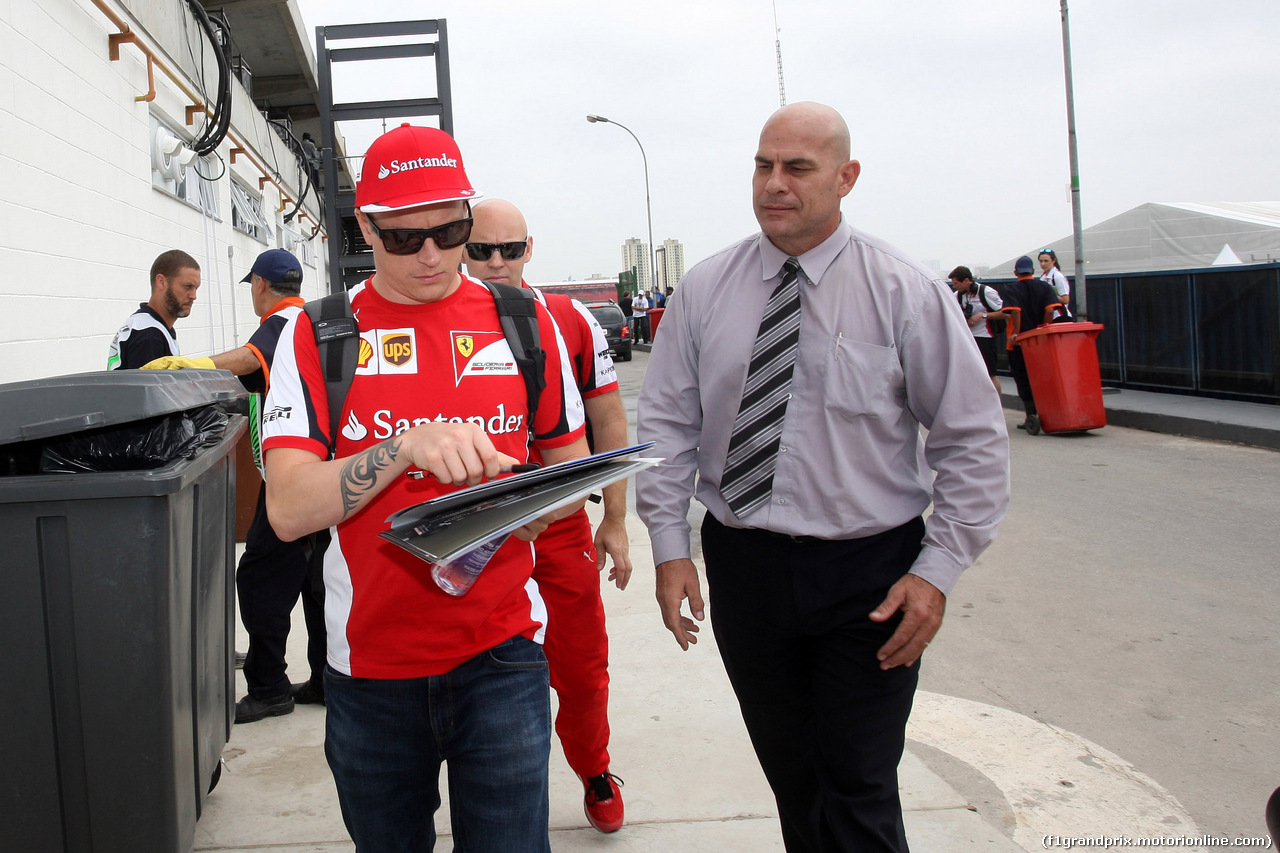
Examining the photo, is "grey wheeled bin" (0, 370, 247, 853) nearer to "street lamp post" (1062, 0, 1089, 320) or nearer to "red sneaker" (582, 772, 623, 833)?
"red sneaker" (582, 772, 623, 833)

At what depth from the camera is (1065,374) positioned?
35.4ft

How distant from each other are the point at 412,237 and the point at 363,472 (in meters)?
0.52

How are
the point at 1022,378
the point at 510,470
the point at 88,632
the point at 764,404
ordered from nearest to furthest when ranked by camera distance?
the point at 510,470 → the point at 88,632 → the point at 764,404 → the point at 1022,378

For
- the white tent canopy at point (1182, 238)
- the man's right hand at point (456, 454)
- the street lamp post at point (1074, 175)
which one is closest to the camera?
the man's right hand at point (456, 454)

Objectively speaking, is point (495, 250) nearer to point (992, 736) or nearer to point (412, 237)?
point (412, 237)

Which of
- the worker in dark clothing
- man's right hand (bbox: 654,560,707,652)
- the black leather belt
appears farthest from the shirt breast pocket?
the worker in dark clothing

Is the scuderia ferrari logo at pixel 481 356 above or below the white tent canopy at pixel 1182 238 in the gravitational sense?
below

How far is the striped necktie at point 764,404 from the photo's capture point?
2.44 m

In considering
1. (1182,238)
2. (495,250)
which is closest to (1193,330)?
(1182,238)

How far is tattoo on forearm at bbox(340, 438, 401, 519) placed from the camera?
171 cm

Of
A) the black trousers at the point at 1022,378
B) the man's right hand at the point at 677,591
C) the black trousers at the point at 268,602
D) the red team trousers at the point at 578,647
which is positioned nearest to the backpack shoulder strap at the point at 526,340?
the man's right hand at the point at 677,591

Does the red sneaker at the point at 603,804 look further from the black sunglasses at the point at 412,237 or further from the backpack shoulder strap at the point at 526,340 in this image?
the black sunglasses at the point at 412,237

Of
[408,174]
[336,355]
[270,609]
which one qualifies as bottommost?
[270,609]

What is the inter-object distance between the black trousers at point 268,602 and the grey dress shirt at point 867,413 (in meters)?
2.14
